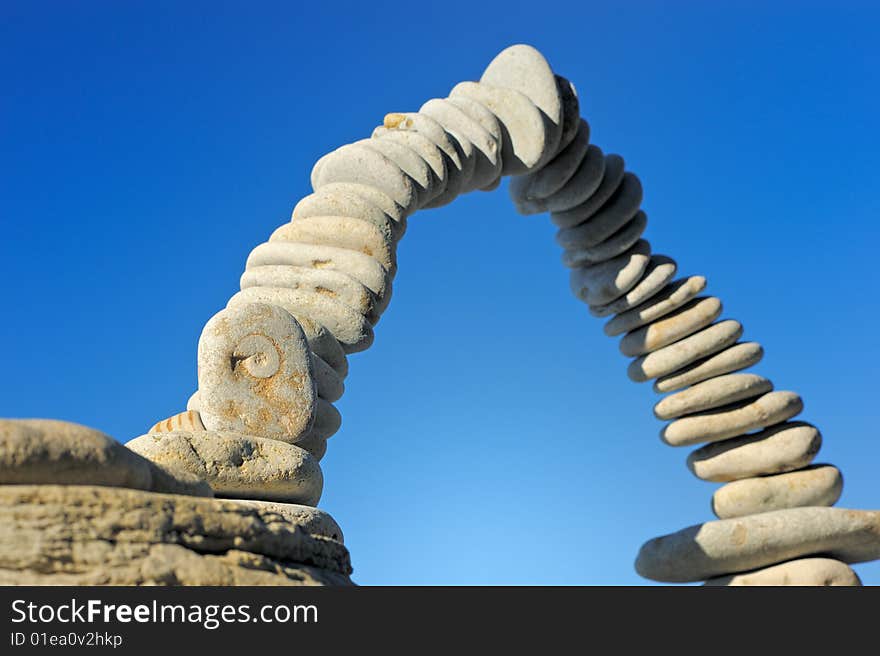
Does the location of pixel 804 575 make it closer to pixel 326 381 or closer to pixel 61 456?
pixel 326 381

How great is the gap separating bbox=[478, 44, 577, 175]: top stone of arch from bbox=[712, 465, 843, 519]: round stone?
2.49m

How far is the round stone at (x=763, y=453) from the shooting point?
7094 mm

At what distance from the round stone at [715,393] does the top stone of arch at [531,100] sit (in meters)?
1.81

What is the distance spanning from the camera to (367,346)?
5.71 meters

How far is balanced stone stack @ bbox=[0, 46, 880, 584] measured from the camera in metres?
2.66

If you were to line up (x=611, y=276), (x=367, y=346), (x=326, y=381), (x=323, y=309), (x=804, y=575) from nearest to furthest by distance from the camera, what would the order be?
(x=326, y=381) → (x=323, y=309) → (x=367, y=346) → (x=804, y=575) → (x=611, y=276)

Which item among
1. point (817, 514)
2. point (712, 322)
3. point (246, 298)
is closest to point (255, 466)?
point (246, 298)

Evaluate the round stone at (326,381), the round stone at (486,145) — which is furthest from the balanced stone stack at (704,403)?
the round stone at (326,381)

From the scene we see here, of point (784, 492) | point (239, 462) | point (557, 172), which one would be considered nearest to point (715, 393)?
point (784, 492)

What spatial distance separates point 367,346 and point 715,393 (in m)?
2.68

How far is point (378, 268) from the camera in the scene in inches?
225

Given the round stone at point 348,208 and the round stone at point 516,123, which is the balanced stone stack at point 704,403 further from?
the round stone at point 348,208
